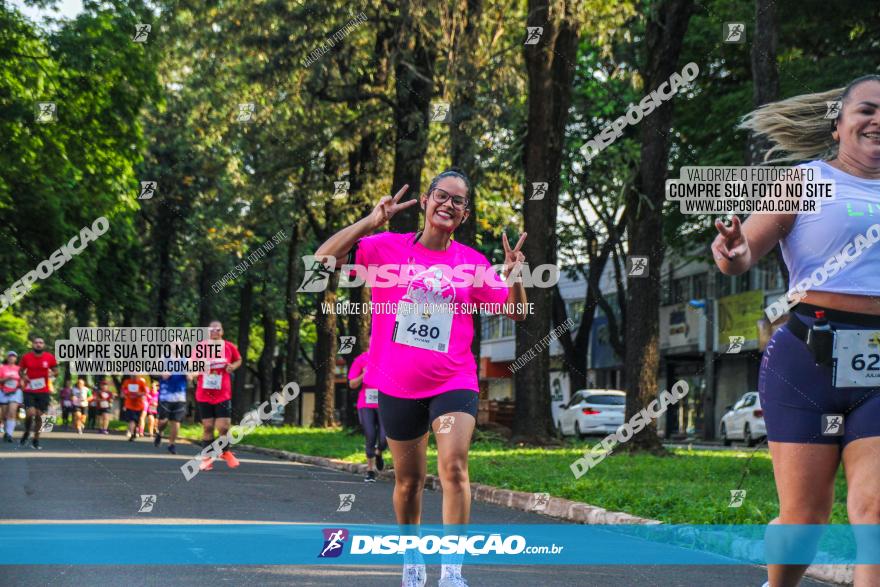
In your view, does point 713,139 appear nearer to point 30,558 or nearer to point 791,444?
point 30,558

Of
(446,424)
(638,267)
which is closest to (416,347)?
(446,424)

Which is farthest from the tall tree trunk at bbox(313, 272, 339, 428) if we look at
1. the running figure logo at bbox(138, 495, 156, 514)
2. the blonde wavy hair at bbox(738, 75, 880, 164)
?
the blonde wavy hair at bbox(738, 75, 880, 164)

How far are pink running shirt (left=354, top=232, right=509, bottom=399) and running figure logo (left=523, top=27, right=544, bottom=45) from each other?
16.0m

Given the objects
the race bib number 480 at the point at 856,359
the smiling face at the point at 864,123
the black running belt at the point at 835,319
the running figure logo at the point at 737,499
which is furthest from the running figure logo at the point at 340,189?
the race bib number 480 at the point at 856,359

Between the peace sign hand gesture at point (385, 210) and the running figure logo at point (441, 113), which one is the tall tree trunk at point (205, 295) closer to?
the running figure logo at point (441, 113)

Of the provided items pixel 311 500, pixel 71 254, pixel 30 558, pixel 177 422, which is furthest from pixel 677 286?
pixel 30 558

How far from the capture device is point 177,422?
2373 cm

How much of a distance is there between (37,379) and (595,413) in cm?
1692

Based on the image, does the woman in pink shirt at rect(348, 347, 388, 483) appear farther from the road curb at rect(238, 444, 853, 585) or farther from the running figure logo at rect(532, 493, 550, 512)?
the running figure logo at rect(532, 493, 550, 512)

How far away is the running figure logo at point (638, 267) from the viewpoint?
18.9 meters

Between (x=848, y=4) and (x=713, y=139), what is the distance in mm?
5623

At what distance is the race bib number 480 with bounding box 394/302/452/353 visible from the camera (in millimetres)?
6348

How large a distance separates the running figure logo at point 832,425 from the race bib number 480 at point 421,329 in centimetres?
227

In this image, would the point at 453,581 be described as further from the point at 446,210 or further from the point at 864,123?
the point at 864,123
